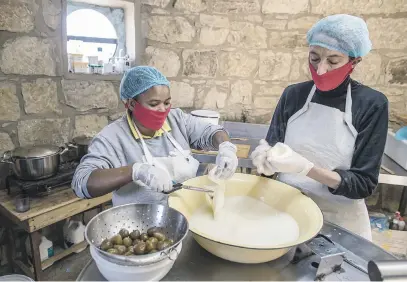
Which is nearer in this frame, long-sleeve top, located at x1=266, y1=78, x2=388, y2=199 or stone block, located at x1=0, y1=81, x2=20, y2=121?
long-sleeve top, located at x1=266, y1=78, x2=388, y2=199

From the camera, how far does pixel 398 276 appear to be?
0.58 m

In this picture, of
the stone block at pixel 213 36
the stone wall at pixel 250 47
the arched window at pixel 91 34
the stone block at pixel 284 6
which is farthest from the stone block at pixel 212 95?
the arched window at pixel 91 34

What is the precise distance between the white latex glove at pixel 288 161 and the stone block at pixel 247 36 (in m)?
1.60

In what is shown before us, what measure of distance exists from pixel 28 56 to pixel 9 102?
1.02 ft

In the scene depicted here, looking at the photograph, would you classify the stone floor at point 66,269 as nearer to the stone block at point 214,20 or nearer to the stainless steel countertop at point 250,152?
the stainless steel countertop at point 250,152

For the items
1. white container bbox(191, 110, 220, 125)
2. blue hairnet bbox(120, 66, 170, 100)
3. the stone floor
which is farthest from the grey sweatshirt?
the stone floor

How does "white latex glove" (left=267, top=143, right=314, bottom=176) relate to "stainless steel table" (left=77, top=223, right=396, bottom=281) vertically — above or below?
above

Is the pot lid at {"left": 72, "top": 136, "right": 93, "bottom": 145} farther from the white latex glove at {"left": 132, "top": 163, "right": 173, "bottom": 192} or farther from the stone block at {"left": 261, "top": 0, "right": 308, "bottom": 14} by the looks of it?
the stone block at {"left": 261, "top": 0, "right": 308, "bottom": 14}

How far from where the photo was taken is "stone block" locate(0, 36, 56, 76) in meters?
1.79

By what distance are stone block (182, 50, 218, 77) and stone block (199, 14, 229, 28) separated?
22cm

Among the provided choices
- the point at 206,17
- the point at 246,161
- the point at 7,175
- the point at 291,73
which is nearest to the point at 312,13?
the point at 291,73

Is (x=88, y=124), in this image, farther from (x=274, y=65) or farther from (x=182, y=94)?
(x=274, y=65)

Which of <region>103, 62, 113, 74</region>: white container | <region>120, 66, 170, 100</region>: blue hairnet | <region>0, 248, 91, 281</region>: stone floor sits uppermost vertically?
<region>103, 62, 113, 74</region>: white container

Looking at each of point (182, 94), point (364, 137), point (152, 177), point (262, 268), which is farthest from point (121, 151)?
point (182, 94)
